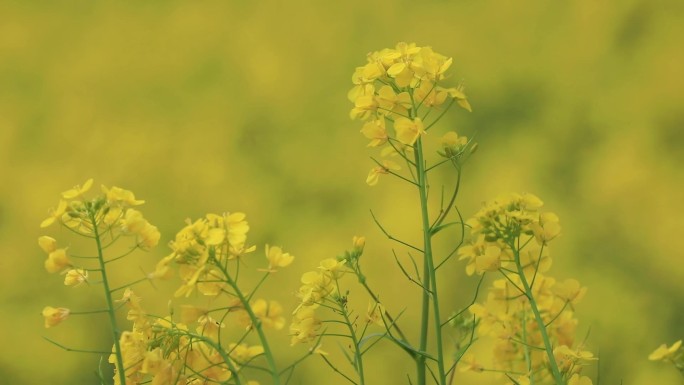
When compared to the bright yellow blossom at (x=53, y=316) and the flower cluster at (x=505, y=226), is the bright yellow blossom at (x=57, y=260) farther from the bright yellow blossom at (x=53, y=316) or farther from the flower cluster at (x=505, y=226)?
the flower cluster at (x=505, y=226)

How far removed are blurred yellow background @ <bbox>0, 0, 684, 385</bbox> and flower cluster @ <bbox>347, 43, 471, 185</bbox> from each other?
63cm

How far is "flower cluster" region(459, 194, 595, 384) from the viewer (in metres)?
0.73

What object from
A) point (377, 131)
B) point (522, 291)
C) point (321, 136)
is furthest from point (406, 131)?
point (321, 136)

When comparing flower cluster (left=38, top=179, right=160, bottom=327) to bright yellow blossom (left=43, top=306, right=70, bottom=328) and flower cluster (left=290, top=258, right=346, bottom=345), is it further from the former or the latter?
flower cluster (left=290, top=258, right=346, bottom=345)

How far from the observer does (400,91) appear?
768 mm

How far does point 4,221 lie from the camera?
57.3 inches

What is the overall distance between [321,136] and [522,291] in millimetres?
796

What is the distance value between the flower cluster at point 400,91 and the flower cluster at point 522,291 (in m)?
0.09

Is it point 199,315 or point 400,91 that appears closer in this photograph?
point 199,315

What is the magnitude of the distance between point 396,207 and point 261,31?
0.35 m

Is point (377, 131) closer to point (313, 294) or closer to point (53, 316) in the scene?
point (313, 294)

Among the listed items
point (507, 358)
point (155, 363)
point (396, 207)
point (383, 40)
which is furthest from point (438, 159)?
point (155, 363)

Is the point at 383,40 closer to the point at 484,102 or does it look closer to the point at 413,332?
the point at 484,102

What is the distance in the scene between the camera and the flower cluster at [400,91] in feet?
2.42
